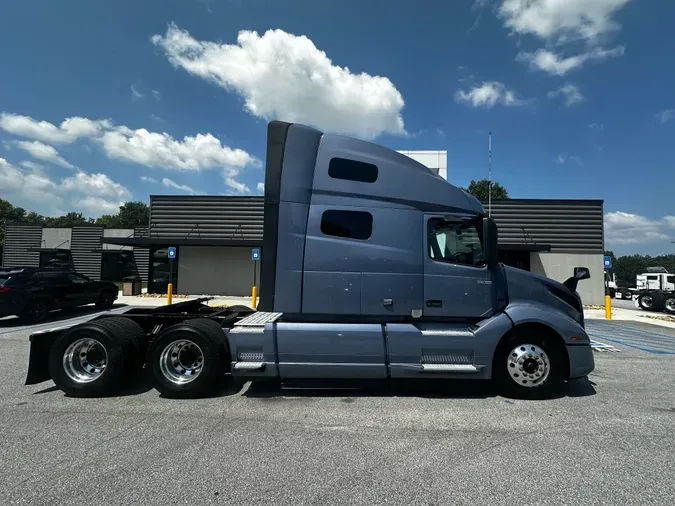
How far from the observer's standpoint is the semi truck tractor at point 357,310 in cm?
461

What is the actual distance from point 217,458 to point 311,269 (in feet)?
7.78

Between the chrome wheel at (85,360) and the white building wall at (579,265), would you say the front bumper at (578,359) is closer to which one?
the chrome wheel at (85,360)

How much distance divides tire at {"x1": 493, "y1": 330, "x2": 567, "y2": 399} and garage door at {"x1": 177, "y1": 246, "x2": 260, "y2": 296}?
1634 centimetres

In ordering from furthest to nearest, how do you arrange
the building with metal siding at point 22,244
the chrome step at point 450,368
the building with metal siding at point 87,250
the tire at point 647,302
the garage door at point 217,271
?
1. the building with metal siding at point 22,244
2. the building with metal siding at point 87,250
3. the garage door at point 217,271
4. the tire at point 647,302
5. the chrome step at point 450,368

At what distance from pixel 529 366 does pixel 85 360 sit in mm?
6064

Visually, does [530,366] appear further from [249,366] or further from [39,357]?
[39,357]

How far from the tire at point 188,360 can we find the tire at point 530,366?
3.79 meters

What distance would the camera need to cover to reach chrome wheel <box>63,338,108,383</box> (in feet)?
15.6

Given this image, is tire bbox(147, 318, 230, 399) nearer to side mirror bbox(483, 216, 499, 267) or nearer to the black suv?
side mirror bbox(483, 216, 499, 267)

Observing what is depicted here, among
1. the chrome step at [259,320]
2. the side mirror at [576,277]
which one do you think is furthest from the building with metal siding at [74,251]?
the side mirror at [576,277]

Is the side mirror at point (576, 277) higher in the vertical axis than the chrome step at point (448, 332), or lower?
higher

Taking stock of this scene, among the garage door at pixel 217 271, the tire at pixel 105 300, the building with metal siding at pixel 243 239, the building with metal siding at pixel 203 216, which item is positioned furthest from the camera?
the building with metal siding at pixel 203 216

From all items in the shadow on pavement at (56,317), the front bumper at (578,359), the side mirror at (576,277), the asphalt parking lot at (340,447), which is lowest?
the shadow on pavement at (56,317)

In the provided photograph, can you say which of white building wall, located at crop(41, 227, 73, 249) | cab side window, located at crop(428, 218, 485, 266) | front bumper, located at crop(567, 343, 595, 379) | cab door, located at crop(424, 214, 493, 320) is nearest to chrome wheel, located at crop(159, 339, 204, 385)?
cab door, located at crop(424, 214, 493, 320)
